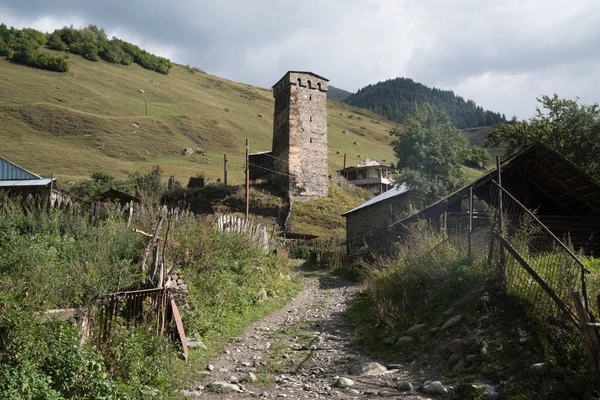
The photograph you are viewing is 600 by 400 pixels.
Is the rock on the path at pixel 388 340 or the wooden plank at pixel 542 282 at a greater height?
the wooden plank at pixel 542 282

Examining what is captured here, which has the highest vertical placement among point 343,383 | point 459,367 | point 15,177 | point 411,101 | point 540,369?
point 411,101

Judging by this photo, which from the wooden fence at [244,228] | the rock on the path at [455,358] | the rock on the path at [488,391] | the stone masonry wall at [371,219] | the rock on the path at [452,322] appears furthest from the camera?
the stone masonry wall at [371,219]

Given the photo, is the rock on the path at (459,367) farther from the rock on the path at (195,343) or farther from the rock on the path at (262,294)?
the rock on the path at (262,294)

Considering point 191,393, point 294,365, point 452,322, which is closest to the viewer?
point 191,393

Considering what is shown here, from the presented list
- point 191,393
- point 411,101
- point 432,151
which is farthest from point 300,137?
point 411,101

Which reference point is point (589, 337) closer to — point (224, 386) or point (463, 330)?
point (463, 330)

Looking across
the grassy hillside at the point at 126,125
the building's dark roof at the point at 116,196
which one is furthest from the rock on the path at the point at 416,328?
the grassy hillside at the point at 126,125

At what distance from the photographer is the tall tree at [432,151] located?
84.5 ft

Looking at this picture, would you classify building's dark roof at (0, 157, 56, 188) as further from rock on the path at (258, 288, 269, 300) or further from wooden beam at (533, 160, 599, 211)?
wooden beam at (533, 160, 599, 211)

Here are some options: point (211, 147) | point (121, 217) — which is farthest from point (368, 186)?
point (121, 217)

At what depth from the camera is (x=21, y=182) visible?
22.1 m

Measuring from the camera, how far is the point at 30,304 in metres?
5.48

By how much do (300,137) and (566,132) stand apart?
22.3 metres

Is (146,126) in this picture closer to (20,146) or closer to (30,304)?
(20,146)
